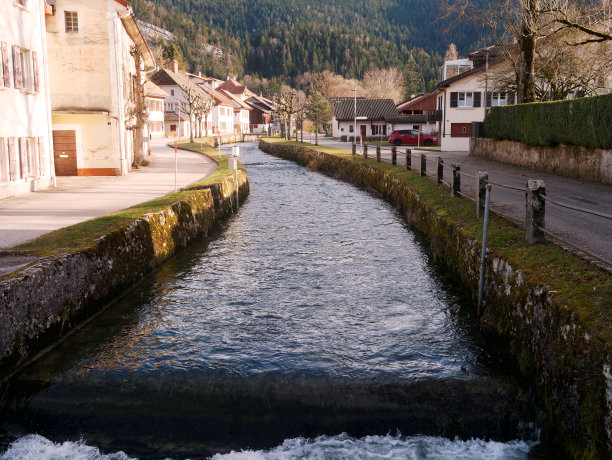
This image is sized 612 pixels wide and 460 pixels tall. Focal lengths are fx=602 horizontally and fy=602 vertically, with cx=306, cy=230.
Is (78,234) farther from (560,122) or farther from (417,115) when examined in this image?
(417,115)

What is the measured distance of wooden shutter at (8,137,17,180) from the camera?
771 inches

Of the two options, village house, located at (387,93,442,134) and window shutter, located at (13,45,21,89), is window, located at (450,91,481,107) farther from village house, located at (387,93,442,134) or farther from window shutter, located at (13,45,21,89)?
window shutter, located at (13,45,21,89)

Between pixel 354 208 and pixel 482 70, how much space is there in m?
30.5

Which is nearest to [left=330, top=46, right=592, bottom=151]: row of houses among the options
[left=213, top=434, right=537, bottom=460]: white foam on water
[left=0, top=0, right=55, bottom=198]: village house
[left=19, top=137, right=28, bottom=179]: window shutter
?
[left=0, top=0, right=55, bottom=198]: village house

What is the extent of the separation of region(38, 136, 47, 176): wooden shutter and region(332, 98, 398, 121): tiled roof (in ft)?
A: 196

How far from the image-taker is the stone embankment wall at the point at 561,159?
1831 centimetres

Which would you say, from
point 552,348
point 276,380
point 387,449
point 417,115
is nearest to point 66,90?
point 276,380

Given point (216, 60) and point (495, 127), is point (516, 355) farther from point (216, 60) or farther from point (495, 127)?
point (216, 60)

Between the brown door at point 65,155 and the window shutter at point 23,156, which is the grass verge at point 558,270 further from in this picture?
the brown door at point 65,155

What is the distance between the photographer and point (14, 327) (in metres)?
7.54

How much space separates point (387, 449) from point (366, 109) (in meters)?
76.5

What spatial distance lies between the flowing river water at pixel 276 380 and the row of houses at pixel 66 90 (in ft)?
37.3

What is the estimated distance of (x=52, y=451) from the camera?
6.46 meters

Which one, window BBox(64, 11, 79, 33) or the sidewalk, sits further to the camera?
window BBox(64, 11, 79, 33)
